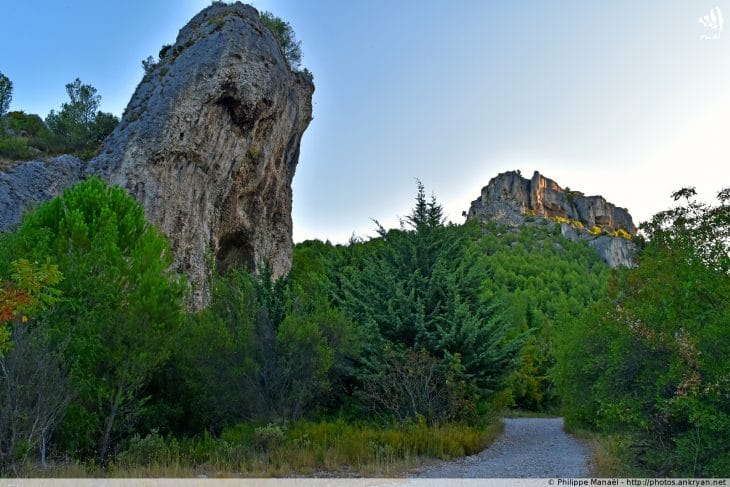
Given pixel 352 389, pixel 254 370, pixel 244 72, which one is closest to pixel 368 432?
pixel 254 370

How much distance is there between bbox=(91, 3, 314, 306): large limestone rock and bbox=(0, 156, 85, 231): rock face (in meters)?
1.23

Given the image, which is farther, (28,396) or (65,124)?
(65,124)

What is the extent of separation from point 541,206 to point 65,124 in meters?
112

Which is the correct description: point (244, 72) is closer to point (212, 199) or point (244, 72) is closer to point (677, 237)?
point (212, 199)

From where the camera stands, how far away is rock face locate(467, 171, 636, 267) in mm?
116250

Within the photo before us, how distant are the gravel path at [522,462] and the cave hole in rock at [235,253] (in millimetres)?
20737

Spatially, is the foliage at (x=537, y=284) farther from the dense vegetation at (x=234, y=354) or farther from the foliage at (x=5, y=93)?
the foliage at (x=5, y=93)

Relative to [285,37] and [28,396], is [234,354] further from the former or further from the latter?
[285,37]

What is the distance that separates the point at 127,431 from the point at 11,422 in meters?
2.65

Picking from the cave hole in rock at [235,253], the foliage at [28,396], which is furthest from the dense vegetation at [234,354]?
the cave hole in rock at [235,253]

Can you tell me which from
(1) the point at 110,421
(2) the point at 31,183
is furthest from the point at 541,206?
(1) the point at 110,421

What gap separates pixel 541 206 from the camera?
12825 cm

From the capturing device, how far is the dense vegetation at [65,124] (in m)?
30.0

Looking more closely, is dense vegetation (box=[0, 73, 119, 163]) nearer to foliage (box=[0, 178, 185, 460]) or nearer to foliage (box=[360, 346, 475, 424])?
foliage (box=[0, 178, 185, 460])
